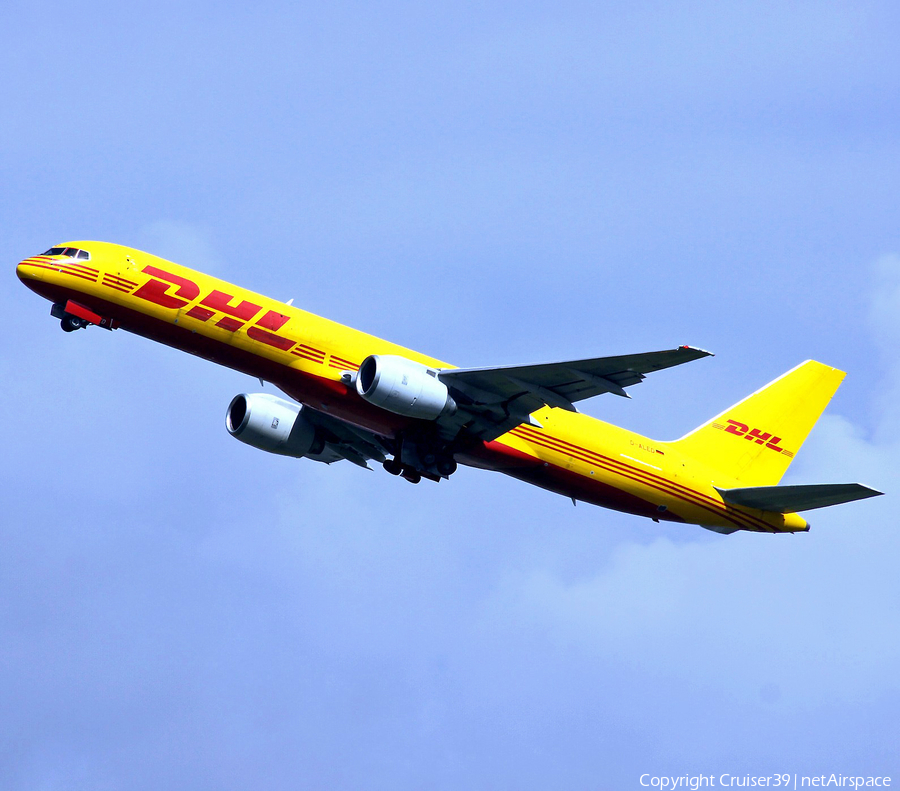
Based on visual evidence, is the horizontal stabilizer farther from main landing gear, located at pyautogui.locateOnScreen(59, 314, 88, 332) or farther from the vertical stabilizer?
main landing gear, located at pyautogui.locateOnScreen(59, 314, 88, 332)

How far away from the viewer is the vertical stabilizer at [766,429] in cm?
4647

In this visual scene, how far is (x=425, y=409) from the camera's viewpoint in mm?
38781

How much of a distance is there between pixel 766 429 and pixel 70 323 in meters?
25.8

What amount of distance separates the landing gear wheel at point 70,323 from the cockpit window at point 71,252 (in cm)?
188

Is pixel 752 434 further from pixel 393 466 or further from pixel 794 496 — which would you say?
pixel 393 466

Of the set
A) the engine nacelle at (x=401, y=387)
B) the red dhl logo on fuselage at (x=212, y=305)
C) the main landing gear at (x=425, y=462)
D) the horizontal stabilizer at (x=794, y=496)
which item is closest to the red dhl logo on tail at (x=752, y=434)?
the horizontal stabilizer at (x=794, y=496)

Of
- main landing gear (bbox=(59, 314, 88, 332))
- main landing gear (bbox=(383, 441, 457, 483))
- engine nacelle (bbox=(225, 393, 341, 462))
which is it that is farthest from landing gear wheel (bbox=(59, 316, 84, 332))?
main landing gear (bbox=(383, 441, 457, 483))

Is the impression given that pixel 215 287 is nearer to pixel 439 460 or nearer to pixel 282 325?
pixel 282 325

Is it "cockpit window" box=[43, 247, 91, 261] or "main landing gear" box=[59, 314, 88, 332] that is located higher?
"cockpit window" box=[43, 247, 91, 261]

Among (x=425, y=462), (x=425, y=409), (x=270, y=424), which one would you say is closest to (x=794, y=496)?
(x=425, y=462)

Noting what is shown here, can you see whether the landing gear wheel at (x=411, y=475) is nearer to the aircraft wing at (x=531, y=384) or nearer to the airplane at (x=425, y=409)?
the airplane at (x=425, y=409)

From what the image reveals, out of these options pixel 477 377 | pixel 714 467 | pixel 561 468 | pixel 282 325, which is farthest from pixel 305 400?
pixel 714 467

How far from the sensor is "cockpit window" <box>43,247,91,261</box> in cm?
3862

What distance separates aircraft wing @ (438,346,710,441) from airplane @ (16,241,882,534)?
55 mm
